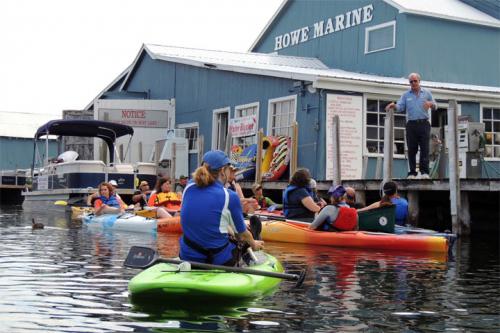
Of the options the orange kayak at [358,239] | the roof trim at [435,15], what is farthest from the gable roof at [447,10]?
the orange kayak at [358,239]

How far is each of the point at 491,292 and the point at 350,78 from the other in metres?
12.2

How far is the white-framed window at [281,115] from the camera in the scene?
22516mm

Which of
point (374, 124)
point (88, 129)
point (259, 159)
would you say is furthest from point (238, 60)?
point (374, 124)

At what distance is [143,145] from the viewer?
29750 mm

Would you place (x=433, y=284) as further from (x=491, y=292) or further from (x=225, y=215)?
(x=225, y=215)

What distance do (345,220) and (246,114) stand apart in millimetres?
11161

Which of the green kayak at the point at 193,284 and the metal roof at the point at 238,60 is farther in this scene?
the metal roof at the point at 238,60

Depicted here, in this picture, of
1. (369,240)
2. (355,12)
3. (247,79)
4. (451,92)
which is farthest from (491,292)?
(355,12)

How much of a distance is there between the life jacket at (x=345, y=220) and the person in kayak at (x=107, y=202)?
21.7ft

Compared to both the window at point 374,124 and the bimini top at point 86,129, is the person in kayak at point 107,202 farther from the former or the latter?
the bimini top at point 86,129

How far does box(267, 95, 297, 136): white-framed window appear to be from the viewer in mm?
22516

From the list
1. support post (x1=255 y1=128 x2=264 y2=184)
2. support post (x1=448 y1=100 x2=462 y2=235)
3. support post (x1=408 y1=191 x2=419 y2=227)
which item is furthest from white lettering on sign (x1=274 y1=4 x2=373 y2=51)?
support post (x1=448 y1=100 x2=462 y2=235)

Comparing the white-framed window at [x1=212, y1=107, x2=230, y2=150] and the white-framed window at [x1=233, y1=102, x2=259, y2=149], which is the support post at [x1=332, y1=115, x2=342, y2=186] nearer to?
the white-framed window at [x1=233, y1=102, x2=259, y2=149]

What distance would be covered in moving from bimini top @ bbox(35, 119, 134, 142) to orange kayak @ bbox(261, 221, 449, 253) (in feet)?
42.6
